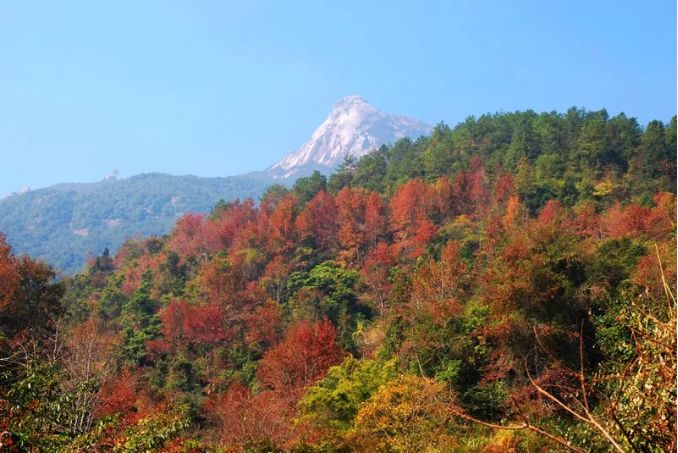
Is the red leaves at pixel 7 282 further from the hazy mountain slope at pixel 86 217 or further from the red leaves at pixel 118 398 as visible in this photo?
the hazy mountain slope at pixel 86 217

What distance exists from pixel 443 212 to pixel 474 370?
88.2ft

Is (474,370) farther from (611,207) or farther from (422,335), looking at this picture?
(611,207)

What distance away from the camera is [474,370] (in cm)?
1733

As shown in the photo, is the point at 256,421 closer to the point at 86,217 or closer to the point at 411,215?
the point at 411,215

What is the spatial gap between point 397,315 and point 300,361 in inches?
191

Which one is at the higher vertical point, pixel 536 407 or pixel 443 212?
pixel 443 212

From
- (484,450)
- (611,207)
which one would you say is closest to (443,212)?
(611,207)

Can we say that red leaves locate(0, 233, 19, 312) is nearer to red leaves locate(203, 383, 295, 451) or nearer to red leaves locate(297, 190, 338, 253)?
red leaves locate(203, 383, 295, 451)

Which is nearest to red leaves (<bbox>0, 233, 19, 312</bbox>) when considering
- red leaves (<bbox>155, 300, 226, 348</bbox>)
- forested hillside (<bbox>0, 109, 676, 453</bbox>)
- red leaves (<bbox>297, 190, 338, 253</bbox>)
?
forested hillside (<bbox>0, 109, 676, 453</bbox>)

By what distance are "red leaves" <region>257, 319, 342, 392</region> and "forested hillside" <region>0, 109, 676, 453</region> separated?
0.28 ft

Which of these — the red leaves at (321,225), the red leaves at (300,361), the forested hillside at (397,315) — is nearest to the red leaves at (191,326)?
the forested hillside at (397,315)

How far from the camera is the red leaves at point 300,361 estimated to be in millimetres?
21922

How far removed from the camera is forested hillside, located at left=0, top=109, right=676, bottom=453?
22.4 ft

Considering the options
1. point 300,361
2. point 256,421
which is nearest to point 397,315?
point 300,361
